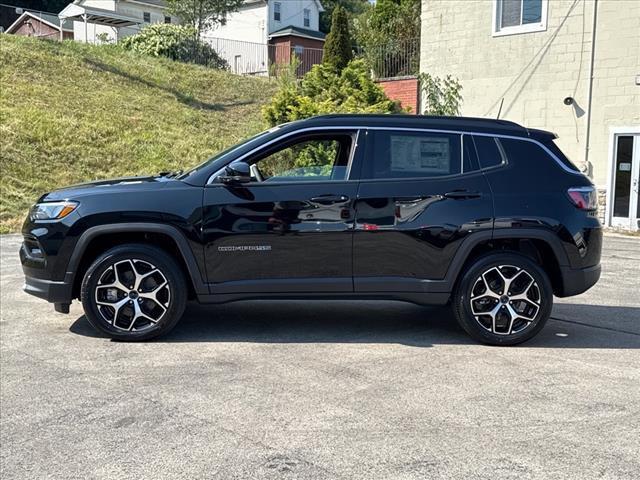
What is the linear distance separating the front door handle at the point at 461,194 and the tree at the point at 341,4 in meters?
50.5

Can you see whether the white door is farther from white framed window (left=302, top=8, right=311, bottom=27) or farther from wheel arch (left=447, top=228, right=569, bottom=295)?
white framed window (left=302, top=8, right=311, bottom=27)

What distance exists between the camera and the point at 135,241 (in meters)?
5.69

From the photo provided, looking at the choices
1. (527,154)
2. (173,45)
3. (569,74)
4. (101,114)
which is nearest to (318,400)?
(527,154)

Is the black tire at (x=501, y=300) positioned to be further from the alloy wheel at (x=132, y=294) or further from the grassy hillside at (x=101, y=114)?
the grassy hillside at (x=101, y=114)

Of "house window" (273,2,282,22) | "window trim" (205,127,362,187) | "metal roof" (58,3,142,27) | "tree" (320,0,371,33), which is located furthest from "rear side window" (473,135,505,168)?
"tree" (320,0,371,33)

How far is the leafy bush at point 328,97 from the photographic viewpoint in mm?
14875

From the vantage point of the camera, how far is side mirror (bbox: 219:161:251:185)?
537 centimetres

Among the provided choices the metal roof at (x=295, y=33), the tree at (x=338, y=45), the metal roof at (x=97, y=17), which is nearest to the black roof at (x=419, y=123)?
the tree at (x=338, y=45)

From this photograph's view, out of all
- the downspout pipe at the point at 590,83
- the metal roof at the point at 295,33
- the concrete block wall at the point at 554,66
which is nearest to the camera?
the concrete block wall at the point at 554,66

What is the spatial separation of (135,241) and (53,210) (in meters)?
0.73

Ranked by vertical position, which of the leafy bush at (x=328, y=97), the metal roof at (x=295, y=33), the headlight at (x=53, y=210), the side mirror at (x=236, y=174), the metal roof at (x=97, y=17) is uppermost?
the metal roof at (x=295, y=33)

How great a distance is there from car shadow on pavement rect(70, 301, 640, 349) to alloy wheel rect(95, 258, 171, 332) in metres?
0.29

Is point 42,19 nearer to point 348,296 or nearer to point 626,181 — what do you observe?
point 626,181

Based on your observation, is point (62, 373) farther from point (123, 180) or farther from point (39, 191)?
point (39, 191)
